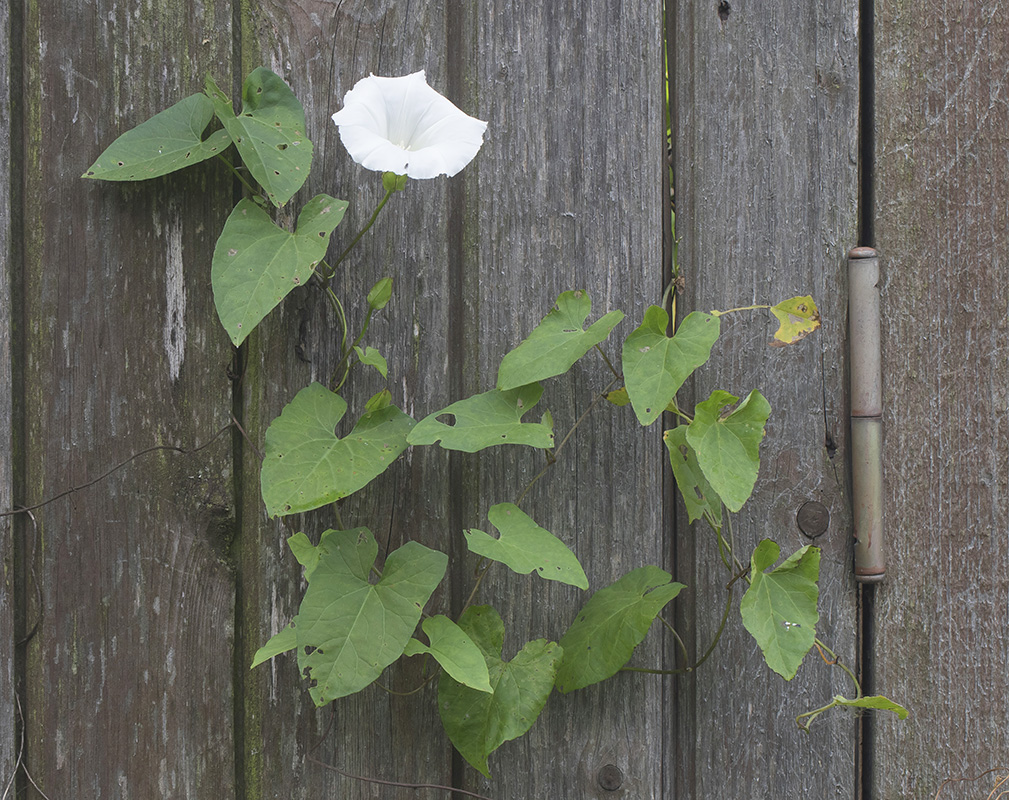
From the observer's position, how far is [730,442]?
0.75 m

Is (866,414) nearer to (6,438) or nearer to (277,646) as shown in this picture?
(277,646)

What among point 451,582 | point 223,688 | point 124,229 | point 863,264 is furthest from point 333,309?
point 863,264

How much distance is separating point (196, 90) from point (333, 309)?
1.06 feet

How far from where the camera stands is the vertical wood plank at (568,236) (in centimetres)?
91

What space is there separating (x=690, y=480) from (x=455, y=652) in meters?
0.32

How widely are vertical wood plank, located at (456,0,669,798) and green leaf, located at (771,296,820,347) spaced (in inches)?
6.0

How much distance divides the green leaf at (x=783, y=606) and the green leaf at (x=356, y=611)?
33 centimetres

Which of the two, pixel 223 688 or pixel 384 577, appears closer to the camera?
pixel 384 577

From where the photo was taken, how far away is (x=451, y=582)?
913 mm

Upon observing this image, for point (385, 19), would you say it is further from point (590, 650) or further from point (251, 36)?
point (590, 650)

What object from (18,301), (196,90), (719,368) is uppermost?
(196,90)

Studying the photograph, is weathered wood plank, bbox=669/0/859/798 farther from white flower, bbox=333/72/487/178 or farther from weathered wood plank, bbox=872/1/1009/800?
white flower, bbox=333/72/487/178

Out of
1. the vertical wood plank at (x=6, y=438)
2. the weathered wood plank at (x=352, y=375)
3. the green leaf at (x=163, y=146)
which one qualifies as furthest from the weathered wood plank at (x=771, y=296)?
the vertical wood plank at (x=6, y=438)

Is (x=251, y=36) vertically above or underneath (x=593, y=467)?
above
